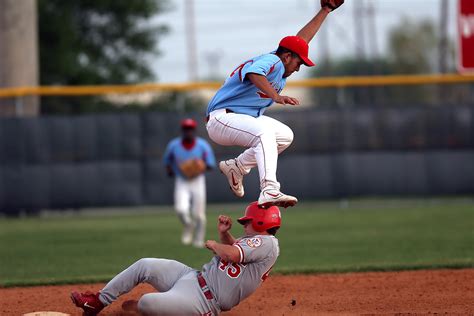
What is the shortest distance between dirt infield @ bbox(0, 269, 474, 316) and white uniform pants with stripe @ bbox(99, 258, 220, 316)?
31.0 inches

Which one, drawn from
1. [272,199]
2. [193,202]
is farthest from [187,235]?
[272,199]

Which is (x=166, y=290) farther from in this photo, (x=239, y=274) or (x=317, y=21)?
(x=317, y=21)

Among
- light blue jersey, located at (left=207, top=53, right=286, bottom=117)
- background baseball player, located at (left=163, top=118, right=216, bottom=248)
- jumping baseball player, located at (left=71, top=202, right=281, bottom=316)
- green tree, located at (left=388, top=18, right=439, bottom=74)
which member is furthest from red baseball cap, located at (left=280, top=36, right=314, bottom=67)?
green tree, located at (left=388, top=18, right=439, bottom=74)

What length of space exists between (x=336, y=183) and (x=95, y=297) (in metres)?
13.3

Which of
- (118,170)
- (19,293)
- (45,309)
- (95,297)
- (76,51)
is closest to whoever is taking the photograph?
(95,297)

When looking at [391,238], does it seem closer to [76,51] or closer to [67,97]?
[67,97]

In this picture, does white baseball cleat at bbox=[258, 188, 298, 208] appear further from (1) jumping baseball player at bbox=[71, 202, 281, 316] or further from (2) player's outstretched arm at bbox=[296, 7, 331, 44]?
(2) player's outstretched arm at bbox=[296, 7, 331, 44]

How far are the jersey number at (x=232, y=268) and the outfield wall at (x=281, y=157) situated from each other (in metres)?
12.6

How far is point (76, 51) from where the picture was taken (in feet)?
115

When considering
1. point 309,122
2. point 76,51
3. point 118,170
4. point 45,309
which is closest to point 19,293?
point 45,309

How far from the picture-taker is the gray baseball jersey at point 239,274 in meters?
6.91

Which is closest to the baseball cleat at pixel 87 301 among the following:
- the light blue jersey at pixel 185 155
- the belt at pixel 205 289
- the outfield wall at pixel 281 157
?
the belt at pixel 205 289

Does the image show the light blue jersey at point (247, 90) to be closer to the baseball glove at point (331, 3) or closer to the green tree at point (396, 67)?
the baseball glove at point (331, 3)

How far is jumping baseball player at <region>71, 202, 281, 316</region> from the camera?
6766 mm
